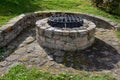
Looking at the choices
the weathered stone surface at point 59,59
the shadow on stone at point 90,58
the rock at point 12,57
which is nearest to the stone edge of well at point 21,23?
the rock at point 12,57

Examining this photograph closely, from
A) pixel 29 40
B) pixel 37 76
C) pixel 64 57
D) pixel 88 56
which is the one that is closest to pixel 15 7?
pixel 29 40

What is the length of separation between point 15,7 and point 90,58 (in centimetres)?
456

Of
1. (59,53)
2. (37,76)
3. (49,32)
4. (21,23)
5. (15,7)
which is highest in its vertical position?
(15,7)

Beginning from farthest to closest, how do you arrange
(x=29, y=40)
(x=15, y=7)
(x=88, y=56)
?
1. (x=15, y=7)
2. (x=29, y=40)
3. (x=88, y=56)

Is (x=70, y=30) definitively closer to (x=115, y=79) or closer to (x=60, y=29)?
(x=60, y=29)

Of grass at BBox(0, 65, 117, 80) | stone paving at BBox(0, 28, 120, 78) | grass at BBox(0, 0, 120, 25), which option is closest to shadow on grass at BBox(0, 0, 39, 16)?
A: grass at BBox(0, 0, 120, 25)

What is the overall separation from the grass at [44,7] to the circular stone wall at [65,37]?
1945mm

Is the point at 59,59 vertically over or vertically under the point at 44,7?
under

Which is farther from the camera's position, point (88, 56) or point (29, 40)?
point (29, 40)

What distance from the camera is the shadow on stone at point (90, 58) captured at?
6000 millimetres

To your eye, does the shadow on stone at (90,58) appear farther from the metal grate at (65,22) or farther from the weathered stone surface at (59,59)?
the metal grate at (65,22)

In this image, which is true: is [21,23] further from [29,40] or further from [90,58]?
[90,58]

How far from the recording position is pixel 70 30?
6.53m

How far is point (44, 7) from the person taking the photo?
33.9 feet
